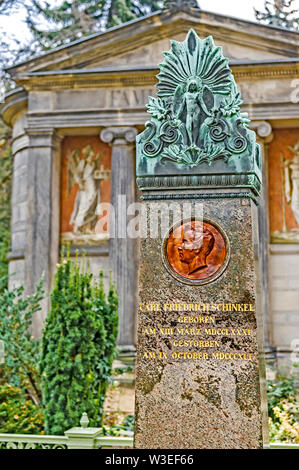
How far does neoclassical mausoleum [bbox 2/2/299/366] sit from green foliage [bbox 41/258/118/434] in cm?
422

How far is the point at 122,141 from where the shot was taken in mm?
14734

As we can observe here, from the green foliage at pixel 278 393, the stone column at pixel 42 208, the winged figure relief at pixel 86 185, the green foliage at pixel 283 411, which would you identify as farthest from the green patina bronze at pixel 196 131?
the winged figure relief at pixel 86 185

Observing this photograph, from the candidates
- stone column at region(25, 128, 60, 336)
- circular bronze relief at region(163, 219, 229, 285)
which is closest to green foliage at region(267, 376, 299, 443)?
circular bronze relief at region(163, 219, 229, 285)

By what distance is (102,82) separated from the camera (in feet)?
48.4

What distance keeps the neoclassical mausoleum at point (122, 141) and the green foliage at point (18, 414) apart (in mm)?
2463

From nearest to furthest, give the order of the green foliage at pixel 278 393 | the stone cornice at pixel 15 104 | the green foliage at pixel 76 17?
the green foliage at pixel 278 393
the stone cornice at pixel 15 104
the green foliage at pixel 76 17

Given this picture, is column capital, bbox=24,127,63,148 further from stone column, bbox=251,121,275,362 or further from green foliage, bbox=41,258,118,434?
green foliage, bbox=41,258,118,434

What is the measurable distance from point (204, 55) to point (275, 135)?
8695mm

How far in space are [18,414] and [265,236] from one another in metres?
6.50

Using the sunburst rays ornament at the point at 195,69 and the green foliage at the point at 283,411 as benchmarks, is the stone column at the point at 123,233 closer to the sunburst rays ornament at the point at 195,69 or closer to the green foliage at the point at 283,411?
A: the green foliage at the point at 283,411

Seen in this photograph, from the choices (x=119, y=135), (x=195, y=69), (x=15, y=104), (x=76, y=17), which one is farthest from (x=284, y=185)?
(x=76, y=17)

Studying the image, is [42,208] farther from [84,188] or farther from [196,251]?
[196,251]

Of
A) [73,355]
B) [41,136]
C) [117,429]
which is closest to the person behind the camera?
[73,355]

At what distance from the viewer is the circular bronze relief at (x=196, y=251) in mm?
6184
